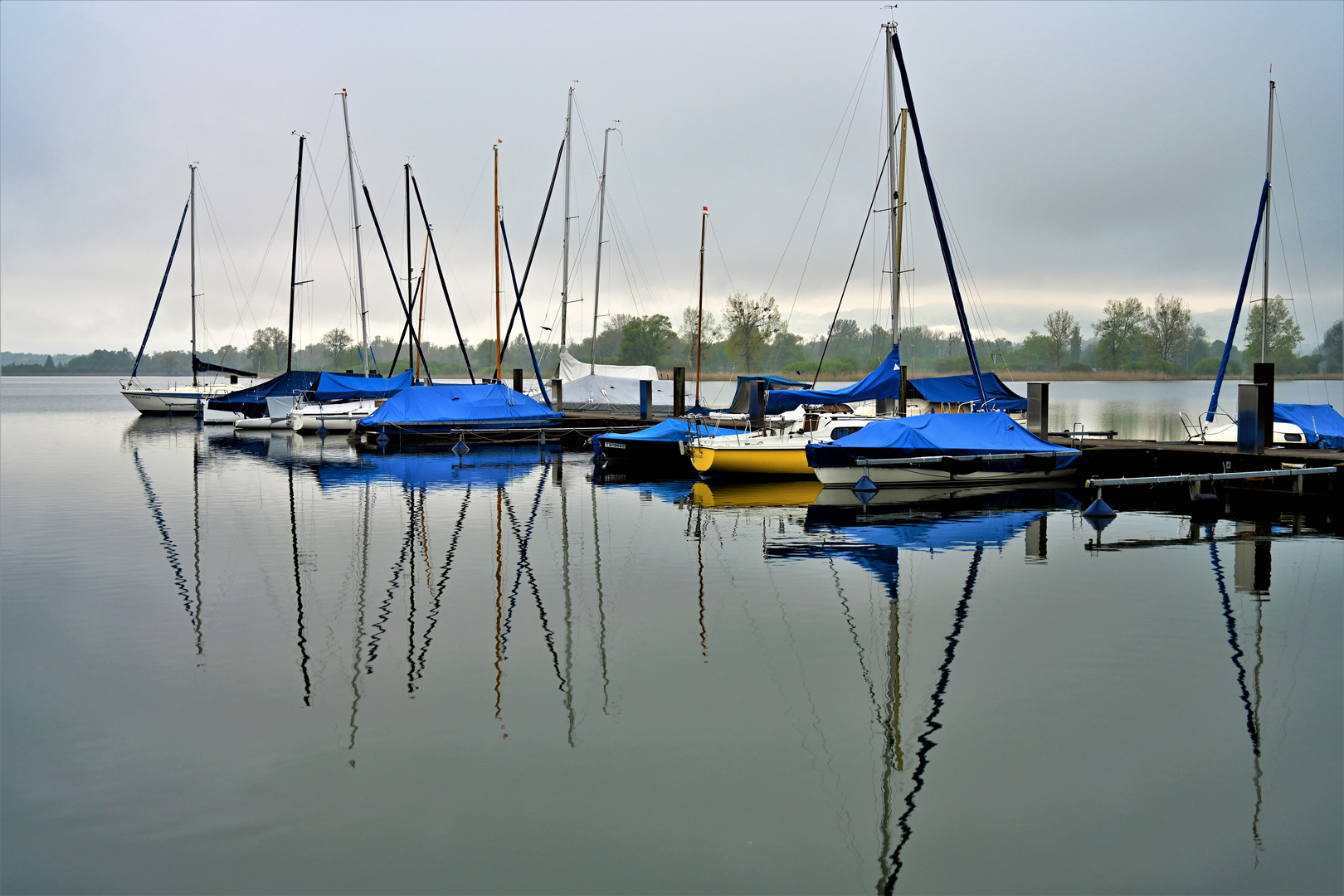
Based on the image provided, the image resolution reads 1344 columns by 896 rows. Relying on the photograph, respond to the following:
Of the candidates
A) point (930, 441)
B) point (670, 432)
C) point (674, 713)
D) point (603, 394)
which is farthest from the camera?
point (603, 394)

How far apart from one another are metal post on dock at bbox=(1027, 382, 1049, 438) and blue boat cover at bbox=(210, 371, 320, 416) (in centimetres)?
3725

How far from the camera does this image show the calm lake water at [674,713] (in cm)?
720

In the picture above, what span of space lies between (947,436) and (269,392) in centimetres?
4023

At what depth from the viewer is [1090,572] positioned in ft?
55.9

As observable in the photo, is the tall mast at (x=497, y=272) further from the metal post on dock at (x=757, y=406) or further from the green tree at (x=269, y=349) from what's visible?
the green tree at (x=269, y=349)

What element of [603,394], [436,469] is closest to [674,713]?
[436,469]

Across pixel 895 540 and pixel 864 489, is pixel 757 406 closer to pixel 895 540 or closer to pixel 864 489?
pixel 864 489

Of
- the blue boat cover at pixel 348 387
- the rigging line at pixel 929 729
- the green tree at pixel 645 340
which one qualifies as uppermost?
the green tree at pixel 645 340

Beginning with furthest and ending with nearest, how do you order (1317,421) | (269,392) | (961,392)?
(269,392)
(961,392)
(1317,421)

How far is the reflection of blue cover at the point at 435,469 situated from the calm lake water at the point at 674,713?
10656 millimetres

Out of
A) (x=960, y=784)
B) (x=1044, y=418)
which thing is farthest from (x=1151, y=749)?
(x=1044, y=418)

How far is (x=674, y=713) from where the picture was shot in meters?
9.96

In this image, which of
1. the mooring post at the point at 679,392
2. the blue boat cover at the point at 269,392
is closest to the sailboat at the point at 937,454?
the mooring post at the point at 679,392

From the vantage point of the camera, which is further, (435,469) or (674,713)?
(435,469)
